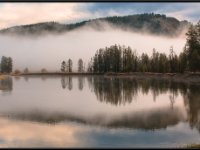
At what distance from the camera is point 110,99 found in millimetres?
44750

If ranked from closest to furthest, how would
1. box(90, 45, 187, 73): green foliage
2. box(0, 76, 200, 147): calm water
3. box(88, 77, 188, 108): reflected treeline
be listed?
box(0, 76, 200, 147): calm water
box(88, 77, 188, 108): reflected treeline
box(90, 45, 187, 73): green foliage

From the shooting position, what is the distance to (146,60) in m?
149

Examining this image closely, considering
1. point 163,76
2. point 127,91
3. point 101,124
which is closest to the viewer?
point 101,124

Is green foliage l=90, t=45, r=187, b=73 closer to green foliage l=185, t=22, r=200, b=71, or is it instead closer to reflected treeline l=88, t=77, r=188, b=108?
green foliage l=185, t=22, r=200, b=71

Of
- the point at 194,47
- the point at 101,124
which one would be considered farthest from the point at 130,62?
the point at 101,124

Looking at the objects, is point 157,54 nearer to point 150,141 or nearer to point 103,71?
point 103,71

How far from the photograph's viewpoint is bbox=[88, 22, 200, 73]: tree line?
309 ft

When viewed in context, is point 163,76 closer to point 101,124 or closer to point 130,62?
point 130,62

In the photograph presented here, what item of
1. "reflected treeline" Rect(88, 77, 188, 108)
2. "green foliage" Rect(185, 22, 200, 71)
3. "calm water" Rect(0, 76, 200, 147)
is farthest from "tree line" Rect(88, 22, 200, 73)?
"calm water" Rect(0, 76, 200, 147)

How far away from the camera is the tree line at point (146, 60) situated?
309 ft

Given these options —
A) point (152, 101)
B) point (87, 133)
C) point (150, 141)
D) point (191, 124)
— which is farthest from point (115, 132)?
point (152, 101)

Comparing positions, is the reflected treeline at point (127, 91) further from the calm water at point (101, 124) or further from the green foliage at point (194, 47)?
the green foliage at point (194, 47)

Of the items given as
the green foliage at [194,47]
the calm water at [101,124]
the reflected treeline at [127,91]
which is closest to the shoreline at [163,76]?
the green foliage at [194,47]

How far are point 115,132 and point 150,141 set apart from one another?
3.62m
